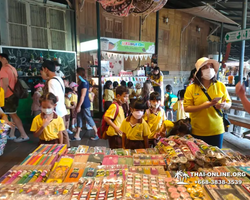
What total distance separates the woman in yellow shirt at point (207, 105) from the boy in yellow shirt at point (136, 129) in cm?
53

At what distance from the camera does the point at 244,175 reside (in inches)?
44.2

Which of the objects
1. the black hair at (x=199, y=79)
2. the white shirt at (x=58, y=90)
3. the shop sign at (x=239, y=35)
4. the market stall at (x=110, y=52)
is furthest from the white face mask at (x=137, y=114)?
the market stall at (x=110, y=52)

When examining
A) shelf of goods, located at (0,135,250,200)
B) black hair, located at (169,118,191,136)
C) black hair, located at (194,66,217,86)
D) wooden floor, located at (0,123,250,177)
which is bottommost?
wooden floor, located at (0,123,250,177)

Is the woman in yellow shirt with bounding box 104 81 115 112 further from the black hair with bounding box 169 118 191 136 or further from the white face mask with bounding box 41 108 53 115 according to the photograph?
the black hair with bounding box 169 118 191 136

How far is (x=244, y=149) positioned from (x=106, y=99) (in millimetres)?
3358

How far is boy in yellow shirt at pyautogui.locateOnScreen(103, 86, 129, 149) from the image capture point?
2316 millimetres

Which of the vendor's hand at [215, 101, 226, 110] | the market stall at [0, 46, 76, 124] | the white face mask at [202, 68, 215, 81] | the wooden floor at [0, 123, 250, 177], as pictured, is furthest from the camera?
the market stall at [0, 46, 76, 124]

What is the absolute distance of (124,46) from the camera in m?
6.04

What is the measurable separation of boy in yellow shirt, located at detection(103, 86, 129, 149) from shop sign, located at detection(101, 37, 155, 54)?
3.63 m

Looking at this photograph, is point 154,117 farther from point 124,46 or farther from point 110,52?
point 110,52

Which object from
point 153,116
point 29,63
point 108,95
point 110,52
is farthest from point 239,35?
point 29,63

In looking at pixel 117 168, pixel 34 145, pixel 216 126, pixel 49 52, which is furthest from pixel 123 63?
pixel 117 168

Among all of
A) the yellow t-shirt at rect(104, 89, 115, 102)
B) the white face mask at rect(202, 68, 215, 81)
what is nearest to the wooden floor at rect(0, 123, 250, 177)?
the yellow t-shirt at rect(104, 89, 115, 102)

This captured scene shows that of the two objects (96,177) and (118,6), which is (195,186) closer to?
(96,177)
